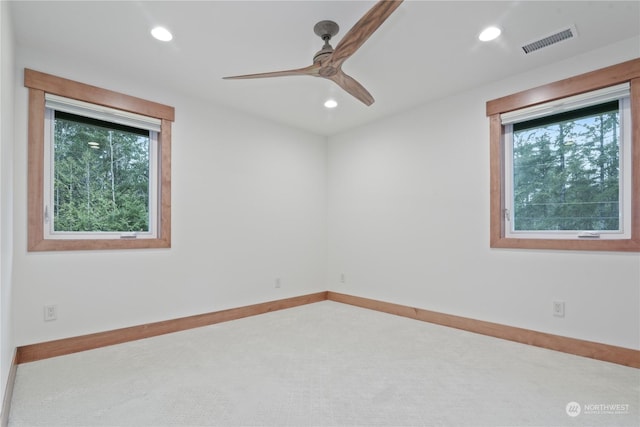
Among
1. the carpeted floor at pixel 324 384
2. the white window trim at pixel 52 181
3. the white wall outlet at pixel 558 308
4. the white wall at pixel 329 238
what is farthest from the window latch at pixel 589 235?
the white window trim at pixel 52 181

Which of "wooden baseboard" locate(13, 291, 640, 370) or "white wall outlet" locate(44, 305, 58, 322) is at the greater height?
"white wall outlet" locate(44, 305, 58, 322)

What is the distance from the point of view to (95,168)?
2994 mm

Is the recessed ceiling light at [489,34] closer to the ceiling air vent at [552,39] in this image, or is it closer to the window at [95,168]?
the ceiling air vent at [552,39]

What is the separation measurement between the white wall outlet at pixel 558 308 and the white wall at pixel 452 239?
4 centimetres

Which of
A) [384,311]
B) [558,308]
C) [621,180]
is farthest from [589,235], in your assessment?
[384,311]

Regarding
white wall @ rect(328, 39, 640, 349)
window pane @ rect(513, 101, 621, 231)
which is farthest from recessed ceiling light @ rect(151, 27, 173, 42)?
window pane @ rect(513, 101, 621, 231)

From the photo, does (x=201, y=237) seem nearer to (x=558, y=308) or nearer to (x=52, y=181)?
(x=52, y=181)

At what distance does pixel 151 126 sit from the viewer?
10.6 ft

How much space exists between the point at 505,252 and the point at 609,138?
3.96 feet

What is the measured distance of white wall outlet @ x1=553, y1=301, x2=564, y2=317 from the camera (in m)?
2.73

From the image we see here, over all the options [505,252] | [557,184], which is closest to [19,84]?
[505,252]

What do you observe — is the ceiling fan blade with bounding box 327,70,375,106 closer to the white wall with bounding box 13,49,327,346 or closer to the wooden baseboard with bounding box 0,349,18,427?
the white wall with bounding box 13,49,327,346

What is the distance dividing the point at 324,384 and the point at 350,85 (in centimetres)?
208

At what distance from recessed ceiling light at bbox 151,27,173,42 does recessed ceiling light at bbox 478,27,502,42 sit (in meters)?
2.22
